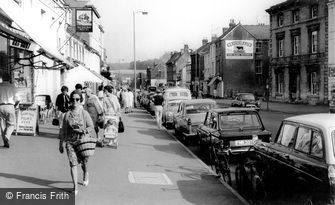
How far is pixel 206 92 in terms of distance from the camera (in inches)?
3130

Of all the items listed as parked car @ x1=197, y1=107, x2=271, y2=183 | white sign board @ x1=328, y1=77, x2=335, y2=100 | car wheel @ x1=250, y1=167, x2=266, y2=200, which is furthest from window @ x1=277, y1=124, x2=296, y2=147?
white sign board @ x1=328, y1=77, x2=335, y2=100

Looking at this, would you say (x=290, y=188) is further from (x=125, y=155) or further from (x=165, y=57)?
(x=165, y=57)

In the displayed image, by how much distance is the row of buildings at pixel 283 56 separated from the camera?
40531 millimetres

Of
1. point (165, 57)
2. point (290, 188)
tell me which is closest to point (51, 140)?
point (290, 188)

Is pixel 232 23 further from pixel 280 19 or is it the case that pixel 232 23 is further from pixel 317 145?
pixel 317 145

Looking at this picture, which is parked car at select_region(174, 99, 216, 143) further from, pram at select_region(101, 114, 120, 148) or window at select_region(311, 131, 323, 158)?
window at select_region(311, 131, 323, 158)

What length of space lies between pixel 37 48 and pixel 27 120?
6274 mm

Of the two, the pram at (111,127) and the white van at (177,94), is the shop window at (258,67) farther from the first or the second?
the pram at (111,127)

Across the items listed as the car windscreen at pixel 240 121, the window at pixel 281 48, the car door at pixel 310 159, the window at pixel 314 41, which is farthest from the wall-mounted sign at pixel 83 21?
the window at pixel 281 48

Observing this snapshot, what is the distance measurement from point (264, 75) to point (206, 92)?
55.8 feet

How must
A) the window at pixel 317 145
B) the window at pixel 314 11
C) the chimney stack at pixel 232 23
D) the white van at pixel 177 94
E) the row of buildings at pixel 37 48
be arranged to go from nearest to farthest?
the window at pixel 317 145 < the row of buildings at pixel 37 48 < the white van at pixel 177 94 < the window at pixel 314 11 < the chimney stack at pixel 232 23

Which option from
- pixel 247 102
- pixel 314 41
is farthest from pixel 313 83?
pixel 247 102

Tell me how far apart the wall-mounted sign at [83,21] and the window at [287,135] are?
927 inches

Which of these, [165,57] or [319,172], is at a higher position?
[165,57]
